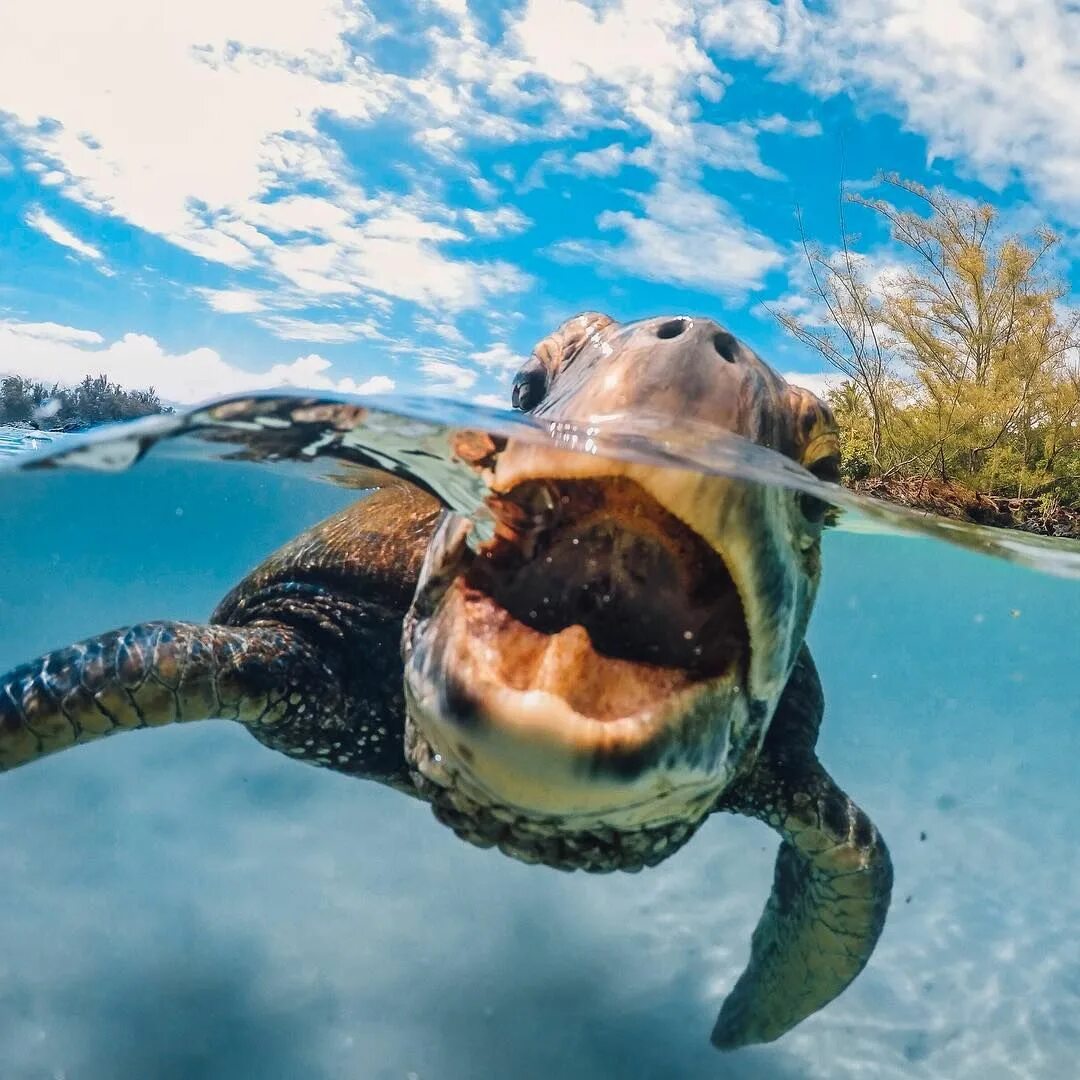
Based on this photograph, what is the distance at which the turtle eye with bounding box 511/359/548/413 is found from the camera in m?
2.98

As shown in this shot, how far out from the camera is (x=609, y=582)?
7.35 ft

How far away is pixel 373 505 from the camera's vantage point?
214 inches

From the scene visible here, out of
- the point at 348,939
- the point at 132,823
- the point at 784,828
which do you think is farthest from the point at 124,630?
the point at 132,823

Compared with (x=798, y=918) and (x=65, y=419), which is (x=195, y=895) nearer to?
(x=798, y=918)

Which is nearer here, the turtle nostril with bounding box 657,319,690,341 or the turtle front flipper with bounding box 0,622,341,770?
the turtle nostril with bounding box 657,319,690,341

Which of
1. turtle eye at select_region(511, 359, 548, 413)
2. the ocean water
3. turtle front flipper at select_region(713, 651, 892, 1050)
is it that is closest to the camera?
turtle eye at select_region(511, 359, 548, 413)

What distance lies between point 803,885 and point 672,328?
3.74 m

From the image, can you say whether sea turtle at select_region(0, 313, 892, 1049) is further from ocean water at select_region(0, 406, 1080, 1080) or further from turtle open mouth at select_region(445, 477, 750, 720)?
ocean water at select_region(0, 406, 1080, 1080)

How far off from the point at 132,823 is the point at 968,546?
10059 millimetres

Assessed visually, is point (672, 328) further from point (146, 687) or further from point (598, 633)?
point (146, 687)

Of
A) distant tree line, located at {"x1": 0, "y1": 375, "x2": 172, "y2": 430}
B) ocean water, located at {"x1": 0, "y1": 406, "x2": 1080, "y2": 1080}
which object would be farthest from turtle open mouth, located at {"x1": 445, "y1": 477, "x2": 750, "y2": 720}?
distant tree line, located at {"x1": 0, "y1": 375, "x2": 172, "y2": 430}

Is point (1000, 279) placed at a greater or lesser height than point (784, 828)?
greater

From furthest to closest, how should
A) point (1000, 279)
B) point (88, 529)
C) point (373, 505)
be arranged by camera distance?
point (88, 529) < point (1000, 279) < point (373, 505)

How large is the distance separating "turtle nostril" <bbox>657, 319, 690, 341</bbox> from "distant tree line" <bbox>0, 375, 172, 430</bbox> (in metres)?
16.4
